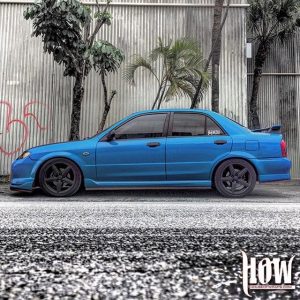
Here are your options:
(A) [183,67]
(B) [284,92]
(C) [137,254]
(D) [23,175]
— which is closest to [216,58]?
(A) [183,67]

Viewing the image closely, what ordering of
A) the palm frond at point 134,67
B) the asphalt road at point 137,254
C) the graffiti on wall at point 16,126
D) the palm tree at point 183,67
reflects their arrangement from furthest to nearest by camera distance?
1. the graffiti on wall at point 16,126
2. the palm frond at point 134,67
3. the palm tree at point 183,67
4. the asphalt road at point 137,254

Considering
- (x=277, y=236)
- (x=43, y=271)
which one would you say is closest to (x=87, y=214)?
(x=277, y=236)

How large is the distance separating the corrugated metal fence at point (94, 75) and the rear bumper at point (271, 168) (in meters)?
4.74

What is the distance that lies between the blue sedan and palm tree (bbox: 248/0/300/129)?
6.56 m

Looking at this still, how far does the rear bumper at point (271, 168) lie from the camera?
21.0ft

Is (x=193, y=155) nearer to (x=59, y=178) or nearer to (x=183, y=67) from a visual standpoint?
(x=59, y=178)

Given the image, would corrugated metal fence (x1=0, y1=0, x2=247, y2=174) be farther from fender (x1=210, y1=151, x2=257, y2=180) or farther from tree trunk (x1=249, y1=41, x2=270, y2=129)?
fender (x1=210, y1=151, x2=257, y2=180)

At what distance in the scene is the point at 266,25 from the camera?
12664 mm

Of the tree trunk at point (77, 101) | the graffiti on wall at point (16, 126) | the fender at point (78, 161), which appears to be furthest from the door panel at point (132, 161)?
the graffiti on wall at point (16, 126)

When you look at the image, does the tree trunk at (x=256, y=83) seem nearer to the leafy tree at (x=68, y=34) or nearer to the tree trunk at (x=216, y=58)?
the tree trunk at (x=216, y=58)

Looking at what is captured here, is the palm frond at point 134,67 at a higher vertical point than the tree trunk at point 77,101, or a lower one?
higher

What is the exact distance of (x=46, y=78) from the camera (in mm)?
11117

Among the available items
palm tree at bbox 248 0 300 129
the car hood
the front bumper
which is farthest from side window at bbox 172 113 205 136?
palm tree at bbox 248 0 300 129

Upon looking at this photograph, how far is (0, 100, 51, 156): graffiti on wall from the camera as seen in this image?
10.9 meters
